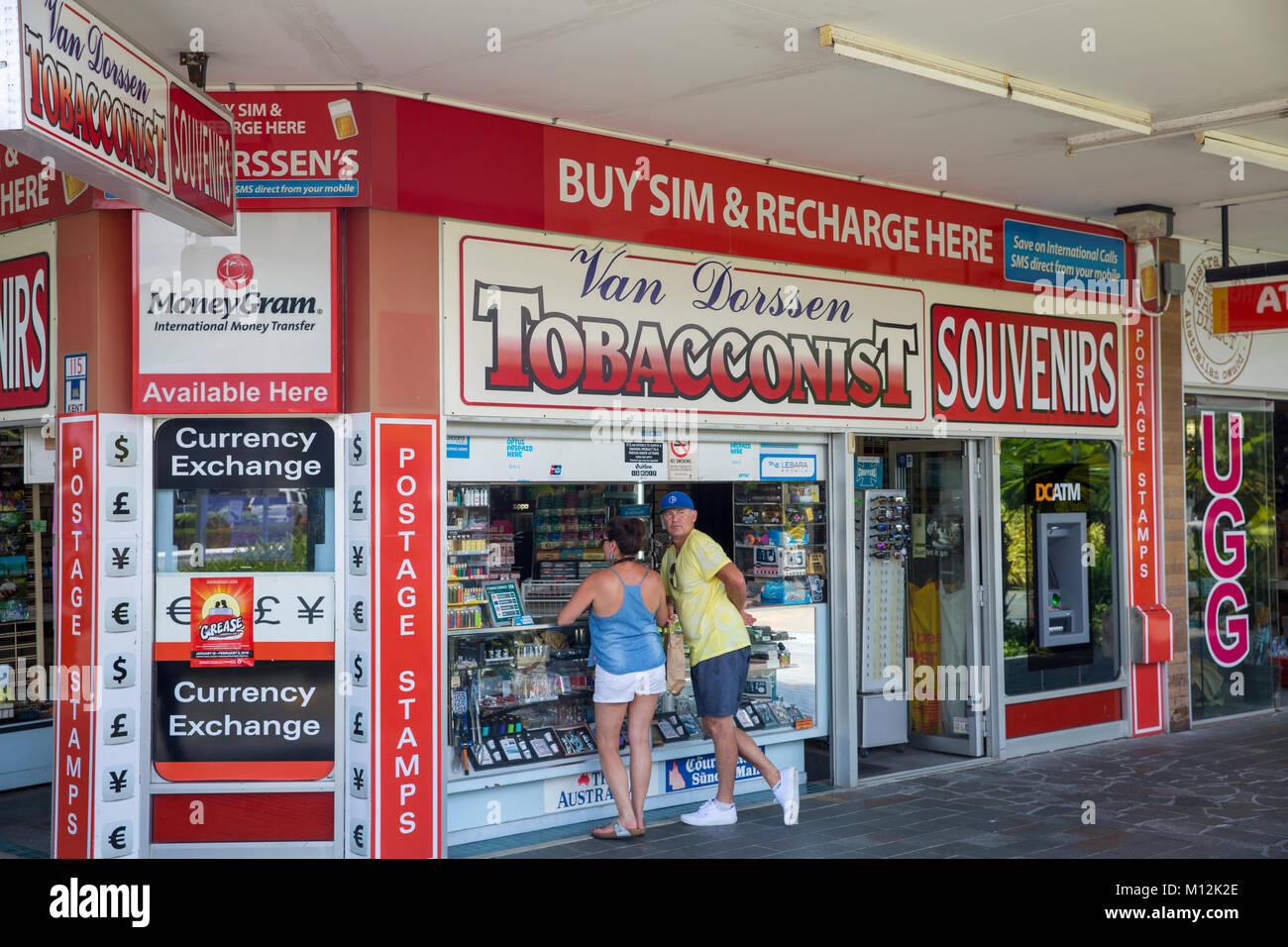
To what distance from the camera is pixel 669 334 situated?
255 inches

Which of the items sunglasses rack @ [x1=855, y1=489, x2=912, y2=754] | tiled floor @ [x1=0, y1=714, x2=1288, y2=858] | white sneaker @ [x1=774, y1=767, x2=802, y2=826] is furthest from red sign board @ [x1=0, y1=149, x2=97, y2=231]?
sunglasses rack @ [x1=855, y1=489, x2=912, y2=754]

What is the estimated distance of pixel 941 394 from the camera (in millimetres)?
7668

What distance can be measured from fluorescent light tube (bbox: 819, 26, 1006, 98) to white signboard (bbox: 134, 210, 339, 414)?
2.40 m

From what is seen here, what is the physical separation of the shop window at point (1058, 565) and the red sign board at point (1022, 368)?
26 cm

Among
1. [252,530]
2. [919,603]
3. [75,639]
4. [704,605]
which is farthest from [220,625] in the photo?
[919,603]

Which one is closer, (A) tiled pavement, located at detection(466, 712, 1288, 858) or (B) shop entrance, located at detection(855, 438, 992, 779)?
(A) tiled pavement, located at detection(466, 712, 1288, 858)

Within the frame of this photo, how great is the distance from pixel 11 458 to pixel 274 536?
2.89m

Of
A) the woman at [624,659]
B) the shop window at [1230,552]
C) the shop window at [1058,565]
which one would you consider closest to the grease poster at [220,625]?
the woman at [624,659]

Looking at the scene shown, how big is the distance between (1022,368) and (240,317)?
514 centimetres

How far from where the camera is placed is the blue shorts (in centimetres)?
625

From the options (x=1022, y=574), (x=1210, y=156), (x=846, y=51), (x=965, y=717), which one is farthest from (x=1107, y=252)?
(x=846, y=51)

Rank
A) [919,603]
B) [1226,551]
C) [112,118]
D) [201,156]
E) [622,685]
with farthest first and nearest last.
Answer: [1226,551]
[919,603]
[622,685]
[201,156]
[112,118]

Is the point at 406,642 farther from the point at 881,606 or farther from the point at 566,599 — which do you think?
the point at 881,606

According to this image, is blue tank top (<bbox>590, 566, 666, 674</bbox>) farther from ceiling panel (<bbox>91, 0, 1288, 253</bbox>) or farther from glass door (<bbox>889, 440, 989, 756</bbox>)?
glass door (<bbox>889, 440, 989, 756</bbox>)
